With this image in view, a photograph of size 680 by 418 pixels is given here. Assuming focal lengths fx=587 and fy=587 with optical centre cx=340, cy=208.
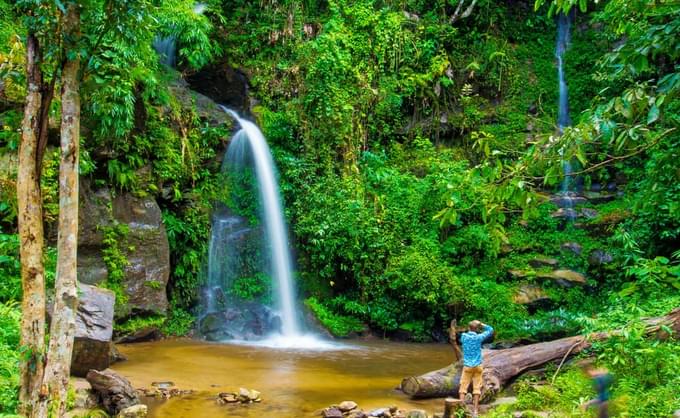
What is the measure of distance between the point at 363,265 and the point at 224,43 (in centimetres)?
801

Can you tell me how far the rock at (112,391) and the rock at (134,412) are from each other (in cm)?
18

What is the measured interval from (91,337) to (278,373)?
2853 millimetres

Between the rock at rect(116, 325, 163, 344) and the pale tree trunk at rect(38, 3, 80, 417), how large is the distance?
6.96 m

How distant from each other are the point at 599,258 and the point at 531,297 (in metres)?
2.23

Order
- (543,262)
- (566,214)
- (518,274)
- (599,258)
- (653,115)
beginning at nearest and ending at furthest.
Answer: (653,115), (518,274), (599,258), (543,262), (566,214)

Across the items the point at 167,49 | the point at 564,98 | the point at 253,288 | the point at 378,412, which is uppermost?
the point at 167,49

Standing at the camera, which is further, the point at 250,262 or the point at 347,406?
the point at 250,262

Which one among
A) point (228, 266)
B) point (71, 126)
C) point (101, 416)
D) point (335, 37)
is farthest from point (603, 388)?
point (335, 37)

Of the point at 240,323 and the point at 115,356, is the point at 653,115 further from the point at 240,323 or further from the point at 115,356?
the point at 240,323

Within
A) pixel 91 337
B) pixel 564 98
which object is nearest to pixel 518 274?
pixel 564 98

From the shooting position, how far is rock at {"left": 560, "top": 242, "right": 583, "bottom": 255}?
1454cm

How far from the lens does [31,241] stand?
4926 millimetres

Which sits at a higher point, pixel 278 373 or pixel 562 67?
pixel 562 67

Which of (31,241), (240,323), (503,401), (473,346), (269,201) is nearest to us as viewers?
(31,241)
